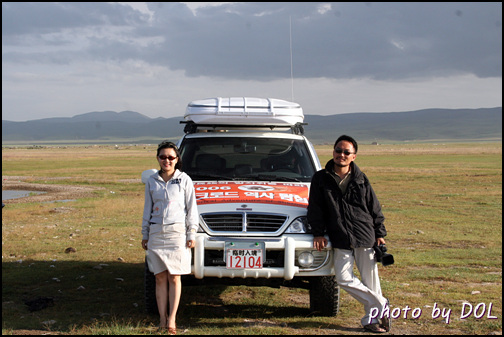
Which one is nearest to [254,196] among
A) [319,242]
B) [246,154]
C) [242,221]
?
[242,221]

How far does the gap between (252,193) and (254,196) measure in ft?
0.36

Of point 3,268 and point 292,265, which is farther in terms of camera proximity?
point 3,268

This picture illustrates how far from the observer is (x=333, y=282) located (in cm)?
643

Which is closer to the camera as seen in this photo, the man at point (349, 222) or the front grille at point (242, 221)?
the man at point (349, 222)

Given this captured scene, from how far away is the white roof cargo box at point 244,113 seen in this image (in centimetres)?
755

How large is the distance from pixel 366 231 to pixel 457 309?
190 centimetres

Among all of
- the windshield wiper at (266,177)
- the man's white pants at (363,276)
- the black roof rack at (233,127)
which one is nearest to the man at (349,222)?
the man's white pants at (363,276)

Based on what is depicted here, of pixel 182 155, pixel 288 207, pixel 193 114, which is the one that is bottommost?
pixel 288 207

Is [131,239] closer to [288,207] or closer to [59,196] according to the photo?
[288,207]

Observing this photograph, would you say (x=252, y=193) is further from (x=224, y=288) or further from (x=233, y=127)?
(x=224, y=288)

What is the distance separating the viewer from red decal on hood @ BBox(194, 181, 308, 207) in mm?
6359

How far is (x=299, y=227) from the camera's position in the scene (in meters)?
6.21

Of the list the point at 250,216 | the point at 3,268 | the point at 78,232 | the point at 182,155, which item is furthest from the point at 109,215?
the point at 250,216

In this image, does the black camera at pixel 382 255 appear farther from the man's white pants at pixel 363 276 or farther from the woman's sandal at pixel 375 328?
the woman's sandal at pixel 375 328
